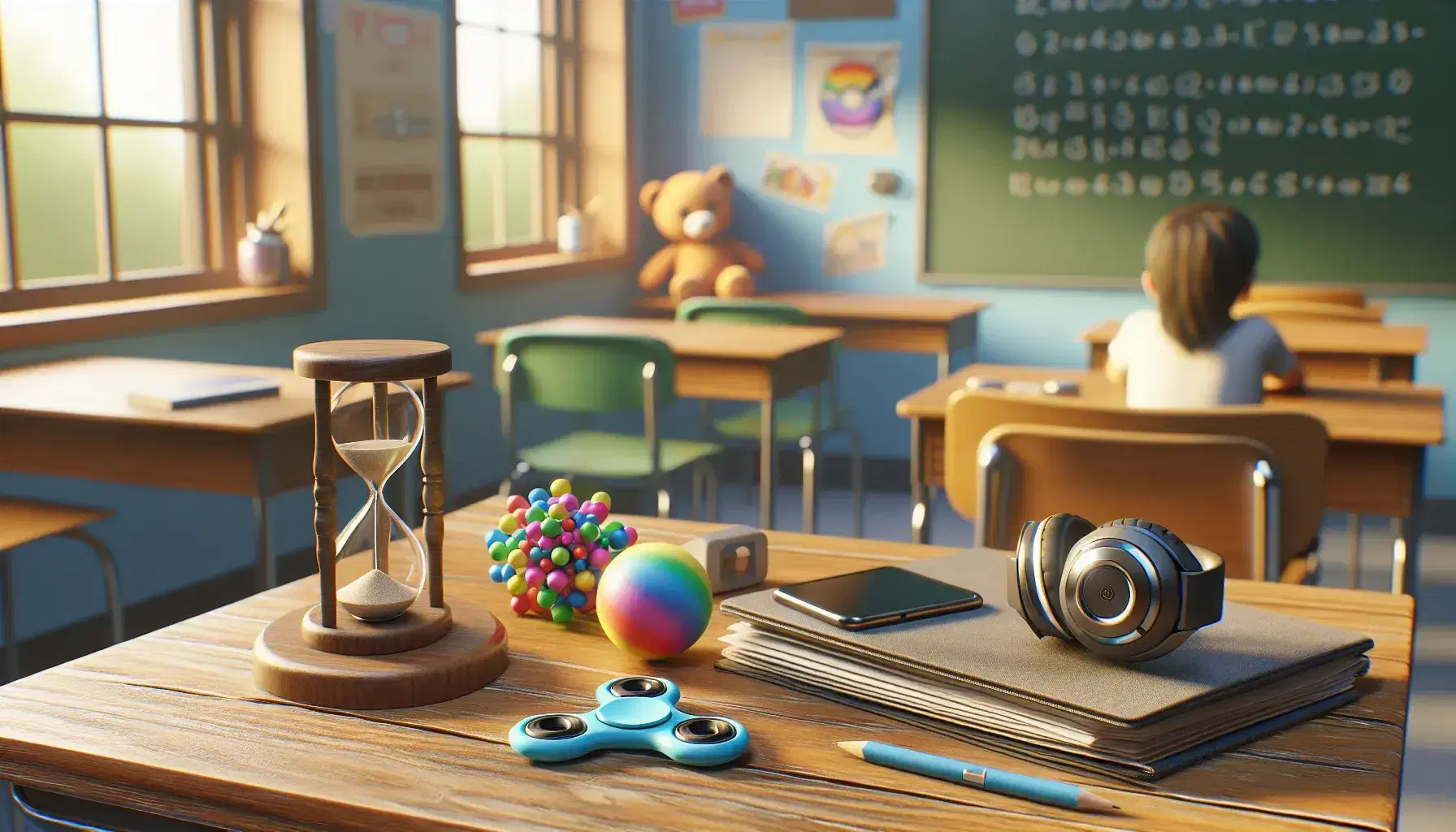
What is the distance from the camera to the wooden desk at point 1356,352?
3369 millimetres

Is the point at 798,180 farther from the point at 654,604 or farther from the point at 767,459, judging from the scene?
the point at 654,604

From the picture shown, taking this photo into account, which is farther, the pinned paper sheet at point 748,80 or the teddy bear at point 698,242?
the pinned paper sheet at point 748,80

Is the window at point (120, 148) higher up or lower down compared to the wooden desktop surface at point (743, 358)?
higher up

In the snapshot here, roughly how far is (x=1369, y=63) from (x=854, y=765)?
482cm

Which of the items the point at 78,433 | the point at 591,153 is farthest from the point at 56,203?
the point at 591,153

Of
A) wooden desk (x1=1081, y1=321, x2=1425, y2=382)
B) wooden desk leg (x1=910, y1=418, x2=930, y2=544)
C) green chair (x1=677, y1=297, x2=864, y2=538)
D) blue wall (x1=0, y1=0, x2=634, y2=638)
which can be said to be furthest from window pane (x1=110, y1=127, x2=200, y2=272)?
wooden desk (x1=1081, y1=321, x2=1425, y2=382)

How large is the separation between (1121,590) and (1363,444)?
6.02 ft

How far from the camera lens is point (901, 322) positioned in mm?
4836

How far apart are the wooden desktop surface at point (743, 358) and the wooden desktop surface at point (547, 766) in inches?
103

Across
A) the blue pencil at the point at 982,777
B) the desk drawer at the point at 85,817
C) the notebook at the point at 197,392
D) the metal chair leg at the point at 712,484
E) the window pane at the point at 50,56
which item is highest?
the window pane at the point at 50,56

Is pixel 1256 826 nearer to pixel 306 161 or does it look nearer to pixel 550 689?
pixel 550 689

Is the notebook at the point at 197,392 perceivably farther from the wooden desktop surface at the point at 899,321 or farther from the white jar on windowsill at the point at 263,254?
the wooden desktop surface at the point at 899,321

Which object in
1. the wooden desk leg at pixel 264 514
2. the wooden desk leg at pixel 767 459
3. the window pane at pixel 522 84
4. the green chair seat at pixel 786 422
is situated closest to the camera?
the wooden desk leg at pixel 264 514

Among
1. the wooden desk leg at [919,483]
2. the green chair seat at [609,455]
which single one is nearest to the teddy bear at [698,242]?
the green chair seat at [609,455]
